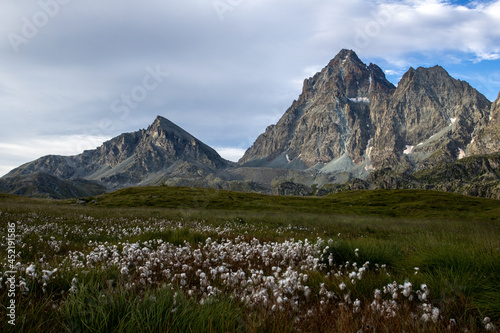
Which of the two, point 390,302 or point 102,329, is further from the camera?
point 390,302

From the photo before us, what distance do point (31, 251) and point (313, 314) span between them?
7.96 metres

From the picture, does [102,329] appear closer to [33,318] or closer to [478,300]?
[33,318]

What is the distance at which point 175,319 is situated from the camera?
2801 mm

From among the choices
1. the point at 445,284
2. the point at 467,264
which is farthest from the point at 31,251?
the point at 467,264

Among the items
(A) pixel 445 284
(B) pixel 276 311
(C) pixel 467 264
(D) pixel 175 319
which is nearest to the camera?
(D) pixel 175 319

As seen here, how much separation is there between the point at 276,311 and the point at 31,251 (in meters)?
7.66

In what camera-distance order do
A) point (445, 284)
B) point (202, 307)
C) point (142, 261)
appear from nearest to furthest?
1. point (202, 307)
2. point (445, 284)
3. point (142, 261)

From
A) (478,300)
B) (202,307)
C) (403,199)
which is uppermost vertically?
(202,307)

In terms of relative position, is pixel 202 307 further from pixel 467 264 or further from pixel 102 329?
pixel 467 264

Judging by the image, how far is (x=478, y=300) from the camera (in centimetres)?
381

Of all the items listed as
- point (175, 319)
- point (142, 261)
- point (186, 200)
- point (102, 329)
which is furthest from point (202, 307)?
point (186, 200)

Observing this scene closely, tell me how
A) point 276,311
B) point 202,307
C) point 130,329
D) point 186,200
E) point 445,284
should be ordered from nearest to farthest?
point 130,329 → point 202,307 → point 276,311 → point 445,284 → point 186,200

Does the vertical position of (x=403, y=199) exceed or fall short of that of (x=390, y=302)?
it falls short

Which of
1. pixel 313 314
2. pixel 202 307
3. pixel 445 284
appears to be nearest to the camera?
pixel 202 307
